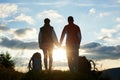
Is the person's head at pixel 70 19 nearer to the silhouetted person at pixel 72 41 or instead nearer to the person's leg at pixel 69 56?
the silhouetted person at pixel 72 41

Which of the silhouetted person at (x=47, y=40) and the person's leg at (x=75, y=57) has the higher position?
the silhouetted person at (x=47, y=40)

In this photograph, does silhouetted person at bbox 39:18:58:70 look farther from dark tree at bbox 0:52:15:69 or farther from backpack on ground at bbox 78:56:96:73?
dark tree at bbox 0:52:15:69

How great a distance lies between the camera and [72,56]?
2144 cm

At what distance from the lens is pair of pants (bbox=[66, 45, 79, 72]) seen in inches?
844

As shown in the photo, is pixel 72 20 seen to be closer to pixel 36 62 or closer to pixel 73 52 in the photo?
pixel 73 52

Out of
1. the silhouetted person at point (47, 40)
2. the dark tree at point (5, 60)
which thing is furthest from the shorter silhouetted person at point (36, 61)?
the dark tree at point (5, 60)

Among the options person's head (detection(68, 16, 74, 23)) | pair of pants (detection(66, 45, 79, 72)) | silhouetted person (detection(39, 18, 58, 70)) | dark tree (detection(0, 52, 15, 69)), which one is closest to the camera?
pair of pants (detection(66, 45, 79, 72))

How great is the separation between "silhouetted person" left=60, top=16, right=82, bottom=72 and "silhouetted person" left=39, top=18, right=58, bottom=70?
625 millimetres

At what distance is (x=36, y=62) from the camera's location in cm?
2300

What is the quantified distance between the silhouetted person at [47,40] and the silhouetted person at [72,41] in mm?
625

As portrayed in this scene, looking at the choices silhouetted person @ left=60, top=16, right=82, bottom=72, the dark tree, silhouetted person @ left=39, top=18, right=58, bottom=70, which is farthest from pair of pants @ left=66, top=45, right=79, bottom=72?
the dark tree

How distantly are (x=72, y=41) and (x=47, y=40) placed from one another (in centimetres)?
145

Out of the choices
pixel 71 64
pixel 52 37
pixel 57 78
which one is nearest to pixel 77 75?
pixel 57 78

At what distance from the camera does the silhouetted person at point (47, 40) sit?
22078 millimetres
